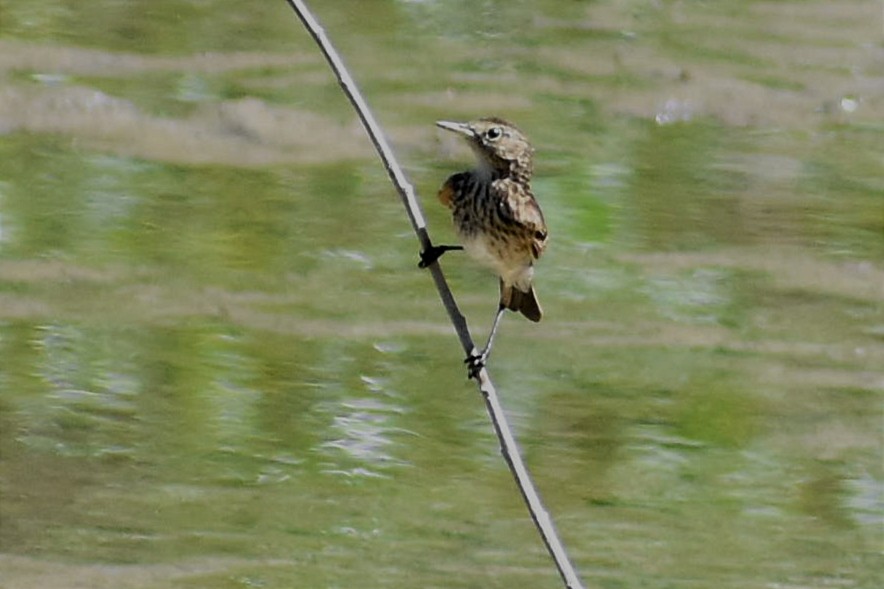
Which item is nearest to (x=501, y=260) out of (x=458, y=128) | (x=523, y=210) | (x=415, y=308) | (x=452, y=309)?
(x=523, y=210)

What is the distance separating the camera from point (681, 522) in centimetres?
725

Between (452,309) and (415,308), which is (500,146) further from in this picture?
(415,308)

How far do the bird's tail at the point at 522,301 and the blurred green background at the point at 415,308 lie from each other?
50.3 inches

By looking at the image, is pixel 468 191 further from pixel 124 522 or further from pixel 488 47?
pixel 488 47

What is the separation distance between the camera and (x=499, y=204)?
5602mm

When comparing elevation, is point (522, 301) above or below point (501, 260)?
below

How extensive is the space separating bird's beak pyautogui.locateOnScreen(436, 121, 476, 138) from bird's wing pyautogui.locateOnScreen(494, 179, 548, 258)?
0.55 feet

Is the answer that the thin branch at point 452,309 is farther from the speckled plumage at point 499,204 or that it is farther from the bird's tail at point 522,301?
the bird's tail at point 522,301

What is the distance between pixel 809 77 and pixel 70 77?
4.17 m

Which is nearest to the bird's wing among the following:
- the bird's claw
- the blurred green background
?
the bird's claw

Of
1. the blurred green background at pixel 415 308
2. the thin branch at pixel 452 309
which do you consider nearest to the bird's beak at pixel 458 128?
the thin branch at pixel 452 309

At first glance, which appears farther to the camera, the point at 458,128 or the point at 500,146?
the point at 500,146

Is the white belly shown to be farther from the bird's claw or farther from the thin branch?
the thin branch

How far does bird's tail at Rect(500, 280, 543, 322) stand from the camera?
5.82 m
